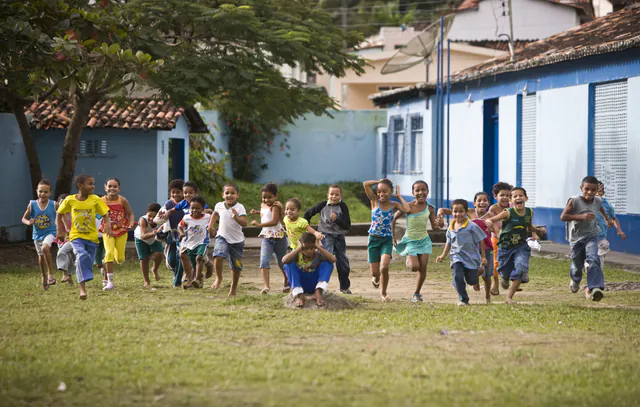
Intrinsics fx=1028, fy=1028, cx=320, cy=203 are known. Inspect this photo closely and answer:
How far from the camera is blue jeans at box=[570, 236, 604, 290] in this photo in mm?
11914

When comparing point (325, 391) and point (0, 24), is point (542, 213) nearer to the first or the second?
point (0, 24)

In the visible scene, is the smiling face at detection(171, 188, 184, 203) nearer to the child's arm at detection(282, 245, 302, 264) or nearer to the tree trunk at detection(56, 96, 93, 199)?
the child's arm at detection(282, 245, 302, 264)

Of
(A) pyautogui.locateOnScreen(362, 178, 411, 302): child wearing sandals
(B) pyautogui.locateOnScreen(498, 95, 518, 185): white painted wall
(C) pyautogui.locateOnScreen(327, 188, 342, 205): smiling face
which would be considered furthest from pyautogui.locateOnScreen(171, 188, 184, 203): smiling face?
(B) pyautogui.locateOnScreen(498, 95, 518, 185): white painted wall

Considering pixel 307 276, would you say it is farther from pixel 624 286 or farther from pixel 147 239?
pixel 624 286

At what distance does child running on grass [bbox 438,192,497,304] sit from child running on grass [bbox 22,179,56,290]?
5.23 meters

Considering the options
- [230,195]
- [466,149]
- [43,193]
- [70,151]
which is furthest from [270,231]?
[466,149]

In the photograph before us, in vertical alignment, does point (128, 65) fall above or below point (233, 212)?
above

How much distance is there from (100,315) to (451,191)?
18757 millimetres

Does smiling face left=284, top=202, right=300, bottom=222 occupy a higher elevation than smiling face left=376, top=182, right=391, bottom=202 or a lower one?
lower

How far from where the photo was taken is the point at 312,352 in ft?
26.2

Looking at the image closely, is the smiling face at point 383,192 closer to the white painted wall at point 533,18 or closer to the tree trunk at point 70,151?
the tree trunk at point 70,151

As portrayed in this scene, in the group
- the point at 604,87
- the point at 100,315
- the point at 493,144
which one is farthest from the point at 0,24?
the point at 493,144

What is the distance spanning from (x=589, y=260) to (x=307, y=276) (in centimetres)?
346

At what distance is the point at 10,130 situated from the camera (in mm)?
21375
